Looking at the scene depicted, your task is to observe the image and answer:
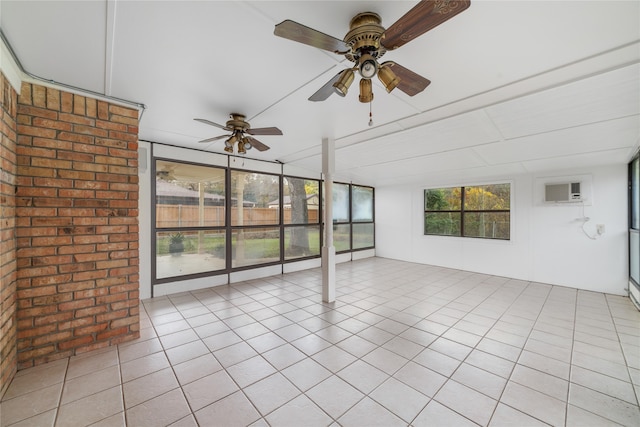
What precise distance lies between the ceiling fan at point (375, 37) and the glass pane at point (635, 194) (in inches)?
186

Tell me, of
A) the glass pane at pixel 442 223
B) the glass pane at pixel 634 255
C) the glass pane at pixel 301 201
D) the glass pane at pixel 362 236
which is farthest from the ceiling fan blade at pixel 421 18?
the glass pane at pixel 362 236

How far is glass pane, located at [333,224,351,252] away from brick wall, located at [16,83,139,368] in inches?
207

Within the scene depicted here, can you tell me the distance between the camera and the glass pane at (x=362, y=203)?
7875 millimetres

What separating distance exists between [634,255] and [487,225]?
2242mm

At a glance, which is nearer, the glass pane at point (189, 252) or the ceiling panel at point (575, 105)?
the ceiling panel at point (575, 105)

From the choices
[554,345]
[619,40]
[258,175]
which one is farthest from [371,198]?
[619,40]

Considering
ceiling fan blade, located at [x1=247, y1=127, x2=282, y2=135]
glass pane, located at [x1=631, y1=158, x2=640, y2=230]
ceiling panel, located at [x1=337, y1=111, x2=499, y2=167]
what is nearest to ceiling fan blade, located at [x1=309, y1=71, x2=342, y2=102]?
ceiling fan blade, located at [x1=247, y1=127, x2=282, y2=135]

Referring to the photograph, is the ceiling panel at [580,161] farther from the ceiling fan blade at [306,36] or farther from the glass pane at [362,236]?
the ceiling fan blade at [306,36]

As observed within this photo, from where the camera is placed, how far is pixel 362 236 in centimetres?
807

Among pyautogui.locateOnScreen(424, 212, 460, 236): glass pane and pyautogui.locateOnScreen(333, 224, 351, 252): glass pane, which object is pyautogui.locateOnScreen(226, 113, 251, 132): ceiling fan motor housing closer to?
pyautogui.locateOnScreen(333, 224, 351, 252): glass pane

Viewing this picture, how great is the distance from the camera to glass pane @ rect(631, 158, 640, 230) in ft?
12.9

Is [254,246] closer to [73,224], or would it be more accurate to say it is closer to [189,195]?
[189,195]

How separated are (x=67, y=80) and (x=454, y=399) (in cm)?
427

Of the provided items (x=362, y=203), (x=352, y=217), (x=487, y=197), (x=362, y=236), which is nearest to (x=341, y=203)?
(x=352, y=217)
